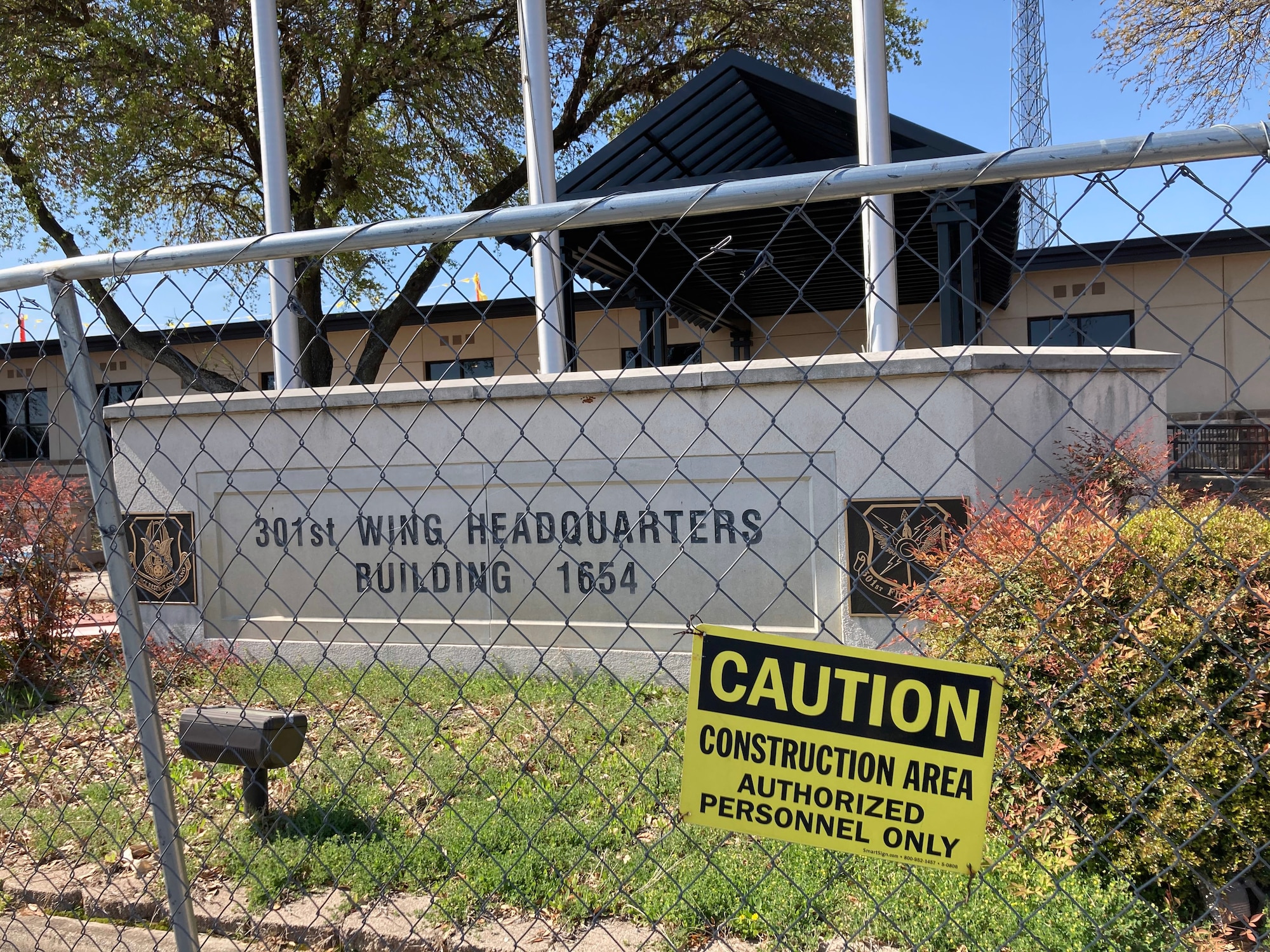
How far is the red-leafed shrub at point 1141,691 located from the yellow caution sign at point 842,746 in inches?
36.8

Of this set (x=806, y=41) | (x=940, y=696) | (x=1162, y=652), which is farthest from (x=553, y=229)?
(x=806, y=41)

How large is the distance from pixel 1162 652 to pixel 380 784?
3.03 m

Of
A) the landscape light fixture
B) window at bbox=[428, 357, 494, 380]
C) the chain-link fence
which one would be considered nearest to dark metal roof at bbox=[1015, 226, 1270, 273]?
the chain-link fence

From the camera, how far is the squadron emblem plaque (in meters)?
6.81

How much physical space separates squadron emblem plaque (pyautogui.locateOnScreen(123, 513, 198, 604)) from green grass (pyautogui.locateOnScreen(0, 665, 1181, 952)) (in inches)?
94.0

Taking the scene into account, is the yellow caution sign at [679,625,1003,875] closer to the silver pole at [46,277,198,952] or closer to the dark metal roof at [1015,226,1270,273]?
the silver pole at [46,277,198,952]

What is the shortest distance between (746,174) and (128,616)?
24.0 ft

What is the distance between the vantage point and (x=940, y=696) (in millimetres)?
1749

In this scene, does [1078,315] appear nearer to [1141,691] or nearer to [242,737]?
[1141,691]

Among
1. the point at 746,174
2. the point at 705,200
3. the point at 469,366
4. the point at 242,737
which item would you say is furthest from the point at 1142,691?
the point at 469,366

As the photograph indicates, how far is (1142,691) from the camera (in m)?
2.93

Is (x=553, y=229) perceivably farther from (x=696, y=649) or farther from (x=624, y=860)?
(x=624, y=860)

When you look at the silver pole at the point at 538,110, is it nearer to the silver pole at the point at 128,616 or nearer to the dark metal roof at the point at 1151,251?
the silver pole at the point at 128,616

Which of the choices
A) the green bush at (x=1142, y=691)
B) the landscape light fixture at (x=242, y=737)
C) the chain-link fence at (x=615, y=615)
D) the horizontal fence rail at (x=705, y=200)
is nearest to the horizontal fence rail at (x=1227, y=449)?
the chain-link fence at (x=615, y=615)
